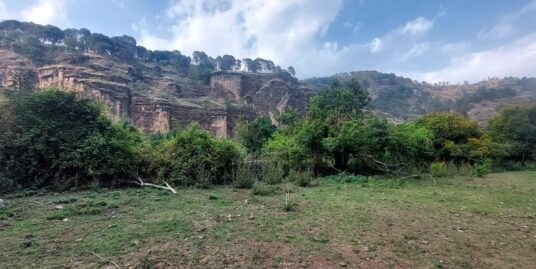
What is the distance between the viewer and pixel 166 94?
183 feet

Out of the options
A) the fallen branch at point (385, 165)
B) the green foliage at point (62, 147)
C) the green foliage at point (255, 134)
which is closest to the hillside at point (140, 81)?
the green foliage at point (255, 134)

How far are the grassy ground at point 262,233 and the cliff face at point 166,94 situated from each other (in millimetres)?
33605

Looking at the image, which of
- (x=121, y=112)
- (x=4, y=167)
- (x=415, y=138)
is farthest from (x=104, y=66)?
(x=415, y=138)

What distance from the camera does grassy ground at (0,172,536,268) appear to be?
3746 mm

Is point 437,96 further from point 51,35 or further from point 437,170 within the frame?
point 51,35

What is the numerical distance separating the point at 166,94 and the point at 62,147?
161 feet

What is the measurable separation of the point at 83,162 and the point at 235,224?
261 inches

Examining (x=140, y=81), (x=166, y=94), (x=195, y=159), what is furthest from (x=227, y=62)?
(x=195, y=159)

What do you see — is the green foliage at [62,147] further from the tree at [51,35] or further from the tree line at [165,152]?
the tree at [51,35]

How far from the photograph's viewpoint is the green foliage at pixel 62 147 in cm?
861

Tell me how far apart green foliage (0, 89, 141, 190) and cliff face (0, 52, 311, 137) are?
97.2 feet

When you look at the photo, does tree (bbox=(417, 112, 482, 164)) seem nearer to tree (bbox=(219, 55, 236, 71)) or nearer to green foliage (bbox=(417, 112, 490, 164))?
green foliage (bbox=(417, 112, 490, 164))

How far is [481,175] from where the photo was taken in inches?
583

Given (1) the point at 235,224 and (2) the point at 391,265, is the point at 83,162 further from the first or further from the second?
(2) the point at 391,265
